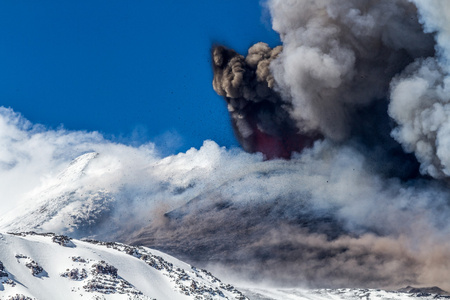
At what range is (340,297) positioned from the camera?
88.3 meters

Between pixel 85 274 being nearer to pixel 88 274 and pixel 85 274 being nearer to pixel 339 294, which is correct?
pixel 88 274

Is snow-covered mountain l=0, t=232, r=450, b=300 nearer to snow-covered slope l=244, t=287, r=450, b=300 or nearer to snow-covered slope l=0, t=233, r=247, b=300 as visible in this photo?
snow-covered slope l=0, t=233, r=247, b=300

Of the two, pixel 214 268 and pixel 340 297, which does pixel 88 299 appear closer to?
pixel 340 297

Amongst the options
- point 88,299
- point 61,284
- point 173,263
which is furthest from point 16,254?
point 173,263

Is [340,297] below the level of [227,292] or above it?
above

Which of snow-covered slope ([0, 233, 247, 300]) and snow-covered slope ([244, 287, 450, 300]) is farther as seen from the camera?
snow-covered slope ([244, 287, 450, 300])

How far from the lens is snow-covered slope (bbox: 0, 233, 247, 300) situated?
133ft

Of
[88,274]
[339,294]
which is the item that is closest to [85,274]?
[88,274]

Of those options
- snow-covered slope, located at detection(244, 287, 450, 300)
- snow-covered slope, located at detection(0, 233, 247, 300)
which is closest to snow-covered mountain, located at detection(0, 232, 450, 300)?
snow-covered slope, located at detection(0, 233, 247, 300)

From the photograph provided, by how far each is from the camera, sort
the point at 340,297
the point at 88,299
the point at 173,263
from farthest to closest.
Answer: the point at 340,297 < the point at 173,263 < the point at 88,299

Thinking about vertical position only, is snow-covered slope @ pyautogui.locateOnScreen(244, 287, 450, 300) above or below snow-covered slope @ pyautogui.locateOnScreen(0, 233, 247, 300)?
above

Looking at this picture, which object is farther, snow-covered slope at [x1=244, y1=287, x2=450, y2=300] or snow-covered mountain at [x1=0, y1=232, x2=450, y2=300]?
snow-covered slope at [x1=244, y1=287, x2=450, y2=300]

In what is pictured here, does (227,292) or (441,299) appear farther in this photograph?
(441,299)

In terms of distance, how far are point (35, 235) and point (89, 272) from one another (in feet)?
37.0
